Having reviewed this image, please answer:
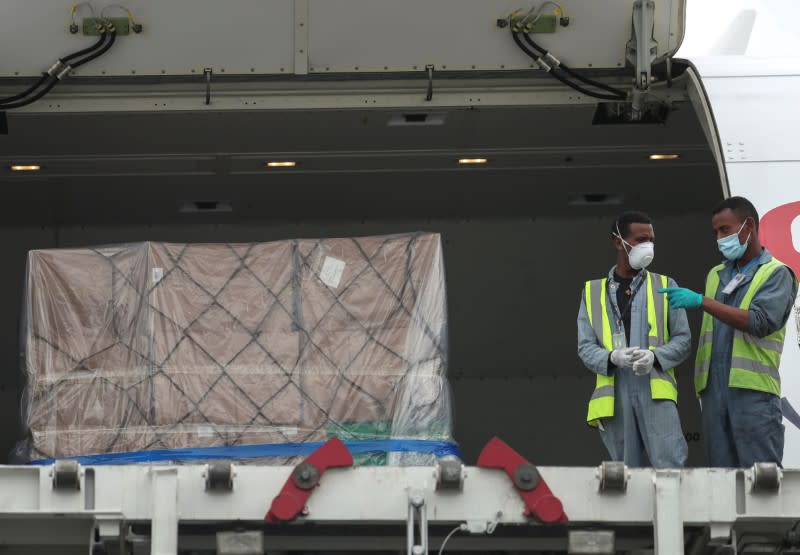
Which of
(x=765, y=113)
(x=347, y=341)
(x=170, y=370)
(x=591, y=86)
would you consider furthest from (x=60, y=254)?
(x=765, y=113)

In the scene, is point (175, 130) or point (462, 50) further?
point (175, 130)

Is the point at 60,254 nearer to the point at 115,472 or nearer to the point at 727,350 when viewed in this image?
the point at 115,472

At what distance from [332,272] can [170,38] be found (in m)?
1.65

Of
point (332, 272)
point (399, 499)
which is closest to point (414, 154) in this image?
point (332, 272)

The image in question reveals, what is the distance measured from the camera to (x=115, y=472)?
510 cm

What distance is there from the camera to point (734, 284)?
6113 mm

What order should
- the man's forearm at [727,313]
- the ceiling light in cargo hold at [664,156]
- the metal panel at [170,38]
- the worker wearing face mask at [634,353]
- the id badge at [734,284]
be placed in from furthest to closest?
the ceiling light in cargo hold at [664,156] → the metal panel at [170,38] → the id badge at [734,284] → the worker wearing face mask at [634,353] → the man's forearm at [727,313]

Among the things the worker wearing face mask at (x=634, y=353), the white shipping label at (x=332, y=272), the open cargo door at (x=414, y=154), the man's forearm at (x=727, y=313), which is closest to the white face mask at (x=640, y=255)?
the worker wearing face mask at (x=634, y=353)

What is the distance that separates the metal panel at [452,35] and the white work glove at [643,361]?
72.2 inches

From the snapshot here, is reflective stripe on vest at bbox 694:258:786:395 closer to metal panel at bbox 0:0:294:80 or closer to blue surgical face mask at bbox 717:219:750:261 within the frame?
blue surgical face mask at bbox 717:219:750:261

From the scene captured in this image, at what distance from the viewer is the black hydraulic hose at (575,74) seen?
7020 millimetres

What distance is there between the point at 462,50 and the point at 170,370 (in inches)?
89.4

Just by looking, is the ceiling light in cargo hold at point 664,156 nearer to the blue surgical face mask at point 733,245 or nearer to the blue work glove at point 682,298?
the blue surgical face mask at point 733,245

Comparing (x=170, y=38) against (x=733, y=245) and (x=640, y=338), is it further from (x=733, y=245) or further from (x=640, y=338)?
(x=733, y=245)
